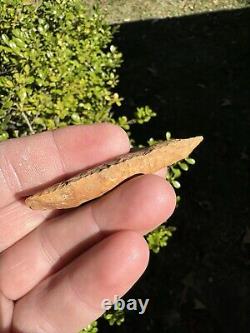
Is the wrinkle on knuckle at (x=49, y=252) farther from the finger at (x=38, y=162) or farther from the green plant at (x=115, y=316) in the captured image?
the green plant at (x=115, y=316)

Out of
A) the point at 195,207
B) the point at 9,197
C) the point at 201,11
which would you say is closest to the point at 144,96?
the point at 195,207

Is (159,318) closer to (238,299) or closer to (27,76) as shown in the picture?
(238,299)

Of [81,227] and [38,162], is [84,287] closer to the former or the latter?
[81,227]

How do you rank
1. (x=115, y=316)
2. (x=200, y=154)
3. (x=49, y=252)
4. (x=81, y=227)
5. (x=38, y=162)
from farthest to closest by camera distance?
(x=200, y=154) < (x=115, y=316) < (x=38, y=162) < (x=49, y=252) < (x=81, y=227)

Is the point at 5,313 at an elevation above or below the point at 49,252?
below

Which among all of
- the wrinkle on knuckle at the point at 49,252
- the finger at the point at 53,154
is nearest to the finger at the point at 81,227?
the wrinkle on knuckle at the point at 49,252

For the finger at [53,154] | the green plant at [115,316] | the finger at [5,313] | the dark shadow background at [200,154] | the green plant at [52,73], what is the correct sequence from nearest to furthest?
1. the finger at [5,313]
2. the finger at [53,154]
3. the green plant at [115,316]
4. the green plant at [52,73]
5. the dark shadow background at [200,154]

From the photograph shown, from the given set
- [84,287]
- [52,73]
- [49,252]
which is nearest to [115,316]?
[49,252]

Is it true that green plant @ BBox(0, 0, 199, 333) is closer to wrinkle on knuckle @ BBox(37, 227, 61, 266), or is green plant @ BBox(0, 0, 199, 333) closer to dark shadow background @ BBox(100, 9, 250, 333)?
dark shadow background @ BBox(100, 9, 250, 333)
